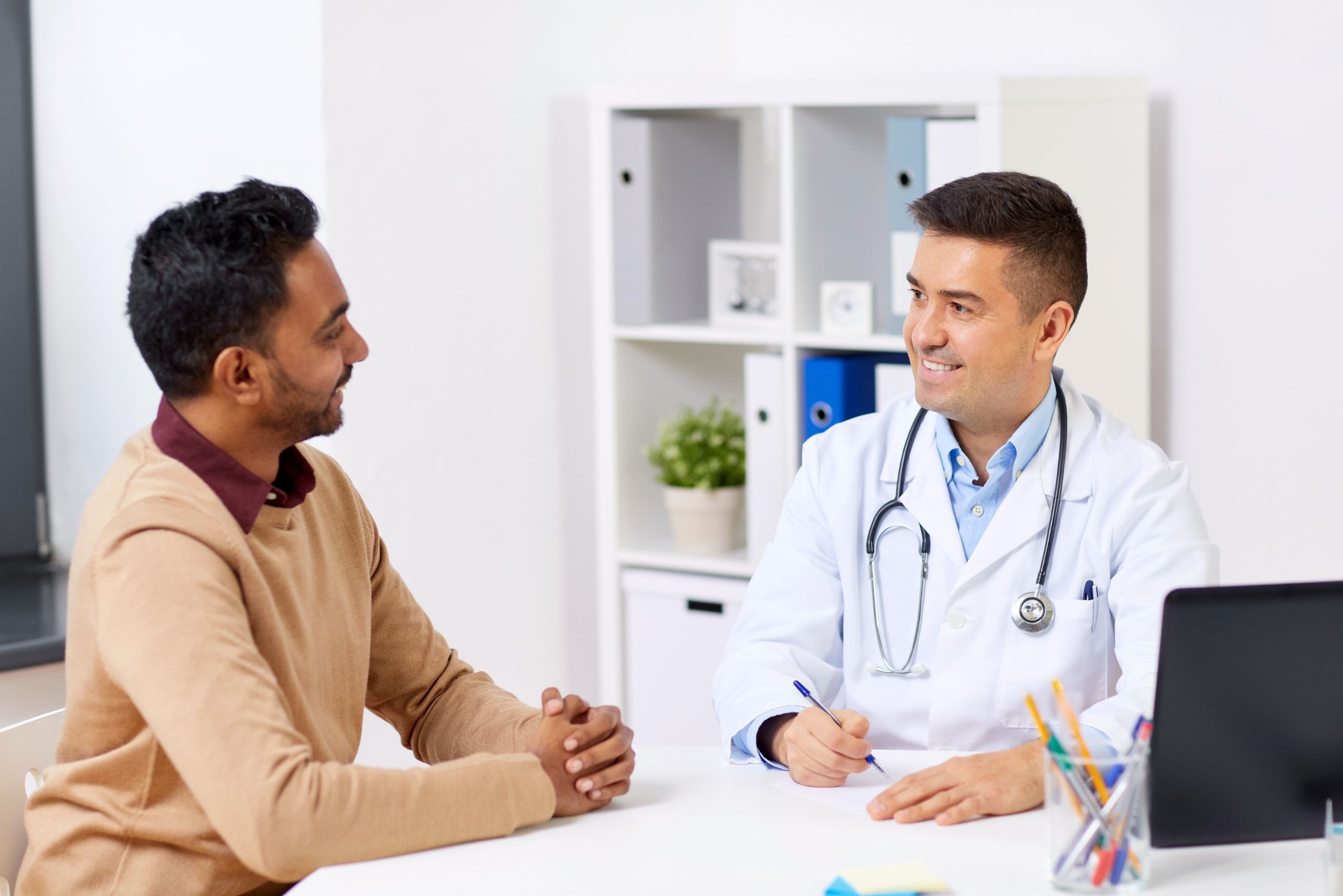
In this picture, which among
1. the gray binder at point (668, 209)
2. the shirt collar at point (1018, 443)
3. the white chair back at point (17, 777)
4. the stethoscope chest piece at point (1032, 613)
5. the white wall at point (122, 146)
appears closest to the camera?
the white chair back at point (17, 777)

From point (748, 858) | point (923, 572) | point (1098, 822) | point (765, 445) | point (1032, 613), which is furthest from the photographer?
point (765, 445)

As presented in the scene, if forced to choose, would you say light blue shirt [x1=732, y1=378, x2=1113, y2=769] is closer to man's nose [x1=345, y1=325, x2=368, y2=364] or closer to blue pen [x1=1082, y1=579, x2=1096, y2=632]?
blue pen [x1=1082, y1=579, x2=1096, y2=632]

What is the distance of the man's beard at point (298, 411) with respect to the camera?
4.76 ft

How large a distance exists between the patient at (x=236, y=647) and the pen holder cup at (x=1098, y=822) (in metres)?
0.46

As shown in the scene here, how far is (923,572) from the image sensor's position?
1.84 metres

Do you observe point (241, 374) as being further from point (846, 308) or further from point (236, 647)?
point (846, 308)

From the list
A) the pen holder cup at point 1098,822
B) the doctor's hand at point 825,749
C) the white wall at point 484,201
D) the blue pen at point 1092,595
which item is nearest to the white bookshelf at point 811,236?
the white wall at point 484,201

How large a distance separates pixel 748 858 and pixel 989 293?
0.85 meters

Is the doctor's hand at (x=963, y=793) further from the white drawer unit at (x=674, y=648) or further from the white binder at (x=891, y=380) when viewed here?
the white drawer unit at (x=674, y=648)

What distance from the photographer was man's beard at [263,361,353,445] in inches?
57.1

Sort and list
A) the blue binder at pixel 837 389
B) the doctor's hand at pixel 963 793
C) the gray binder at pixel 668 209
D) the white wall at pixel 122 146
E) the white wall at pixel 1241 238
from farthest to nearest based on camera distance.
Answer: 1. the gray binder at pixel 668 209
2. the blue binder at pixel 837 389
3. the white wall at pixel 1241 238
4. the white wall at pixel 122 146
5. the doctor's hand at pixel 963 793

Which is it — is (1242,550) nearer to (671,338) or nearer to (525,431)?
(671,338)

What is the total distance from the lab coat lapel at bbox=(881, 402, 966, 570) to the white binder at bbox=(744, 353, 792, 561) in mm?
874

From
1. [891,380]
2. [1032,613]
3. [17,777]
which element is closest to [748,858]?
[1032,613]
